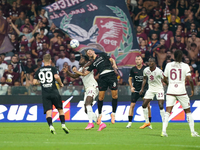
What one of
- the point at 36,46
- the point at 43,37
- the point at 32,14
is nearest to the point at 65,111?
the point at 36,46

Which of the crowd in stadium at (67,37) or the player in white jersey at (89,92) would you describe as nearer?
the player in white jersey at (89,92)

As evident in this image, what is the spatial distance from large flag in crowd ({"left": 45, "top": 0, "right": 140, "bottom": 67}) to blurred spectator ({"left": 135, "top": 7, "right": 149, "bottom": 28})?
5.18 feet

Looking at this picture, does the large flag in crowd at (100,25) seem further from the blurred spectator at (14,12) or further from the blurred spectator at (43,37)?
the blurred spectator at (14,12)

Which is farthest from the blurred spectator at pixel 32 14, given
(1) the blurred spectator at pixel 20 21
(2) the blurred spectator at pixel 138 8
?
(2) the blurred spectator at pixel 138 8

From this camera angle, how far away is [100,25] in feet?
64.0

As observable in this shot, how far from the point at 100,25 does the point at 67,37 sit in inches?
79.2

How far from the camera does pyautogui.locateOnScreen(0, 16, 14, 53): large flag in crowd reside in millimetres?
20062

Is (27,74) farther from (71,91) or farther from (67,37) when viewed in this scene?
(67,37)

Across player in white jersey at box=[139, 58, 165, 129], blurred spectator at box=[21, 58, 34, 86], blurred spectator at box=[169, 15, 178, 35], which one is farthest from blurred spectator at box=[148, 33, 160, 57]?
player in white jersey at box=[139, 58, 165, 129]

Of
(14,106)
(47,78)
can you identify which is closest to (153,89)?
(47,78)

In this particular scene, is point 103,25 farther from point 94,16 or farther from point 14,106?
point 14,106

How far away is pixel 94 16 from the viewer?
19656 millimetres

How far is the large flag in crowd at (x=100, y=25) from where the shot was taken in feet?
63.2

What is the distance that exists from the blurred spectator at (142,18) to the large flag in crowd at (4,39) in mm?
6744
